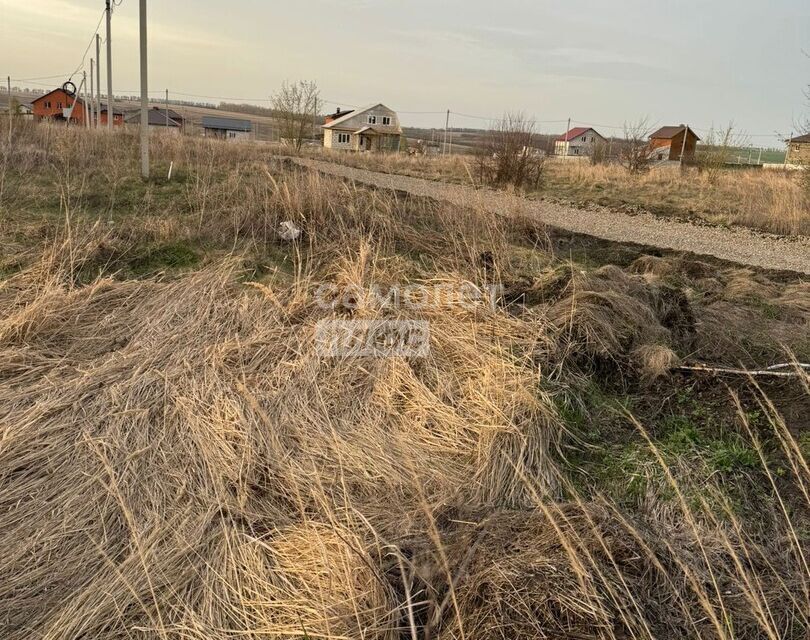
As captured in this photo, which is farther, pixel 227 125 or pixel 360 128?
pixel 227 125

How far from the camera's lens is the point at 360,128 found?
4747 cm

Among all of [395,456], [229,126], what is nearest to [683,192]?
[395,456]

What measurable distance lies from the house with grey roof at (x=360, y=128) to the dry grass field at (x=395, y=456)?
130 feet

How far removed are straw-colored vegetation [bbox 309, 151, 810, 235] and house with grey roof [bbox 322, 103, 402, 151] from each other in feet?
77.1

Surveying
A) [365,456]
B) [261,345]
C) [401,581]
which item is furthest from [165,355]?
[401,581]

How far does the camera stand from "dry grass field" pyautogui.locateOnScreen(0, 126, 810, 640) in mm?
1859

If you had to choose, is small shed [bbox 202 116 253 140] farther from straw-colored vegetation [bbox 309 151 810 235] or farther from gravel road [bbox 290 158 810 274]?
gravel road [bbox 290 158 810 274]

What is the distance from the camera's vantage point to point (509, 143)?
43.8ft

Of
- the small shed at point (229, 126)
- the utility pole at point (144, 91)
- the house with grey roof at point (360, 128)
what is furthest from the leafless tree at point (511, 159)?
the small shed at point (229, 126)

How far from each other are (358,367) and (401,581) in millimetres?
1689

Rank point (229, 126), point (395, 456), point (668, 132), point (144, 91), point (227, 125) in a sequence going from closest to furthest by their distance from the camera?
point (395, 456) → point (144, 91) → point (668, 132) → point (229, 126) → point (227, 125)

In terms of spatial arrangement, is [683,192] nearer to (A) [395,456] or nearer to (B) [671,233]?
(B) [671,233]

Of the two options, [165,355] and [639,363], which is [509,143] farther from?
[165,355]

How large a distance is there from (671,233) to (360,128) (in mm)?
41238
